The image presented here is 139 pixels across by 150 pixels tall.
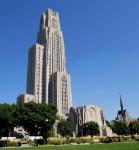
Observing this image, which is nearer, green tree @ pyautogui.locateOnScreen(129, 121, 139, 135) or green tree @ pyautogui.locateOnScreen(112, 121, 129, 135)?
green tree @ pyautogui.locateOnScreen(112, 121, 129, 135)

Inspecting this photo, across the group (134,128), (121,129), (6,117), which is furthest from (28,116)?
(134,128)

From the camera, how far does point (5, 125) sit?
305ft

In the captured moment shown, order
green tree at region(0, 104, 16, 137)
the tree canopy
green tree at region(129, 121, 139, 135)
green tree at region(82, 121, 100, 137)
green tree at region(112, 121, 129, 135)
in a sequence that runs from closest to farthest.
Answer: green tree at region(0, 104, 16, 137) → the tree canopy → green tree at region(82, 121, 100, 137) → green tree at region(112, 121, 129, 135) → green tree at region(129, 121, 139, 135)

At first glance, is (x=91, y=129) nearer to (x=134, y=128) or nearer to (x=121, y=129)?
(x=121, y=129)

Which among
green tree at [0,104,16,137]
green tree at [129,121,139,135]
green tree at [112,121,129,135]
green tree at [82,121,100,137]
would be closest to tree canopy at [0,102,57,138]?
green tree at [0,104,16,137]

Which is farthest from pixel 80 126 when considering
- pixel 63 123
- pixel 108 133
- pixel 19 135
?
pixel 19 135

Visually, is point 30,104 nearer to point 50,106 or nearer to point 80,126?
point 50,106

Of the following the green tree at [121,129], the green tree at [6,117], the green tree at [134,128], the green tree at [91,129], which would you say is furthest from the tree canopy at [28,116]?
the green tree at [134,128]

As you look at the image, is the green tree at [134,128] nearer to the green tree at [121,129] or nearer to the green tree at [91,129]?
the green tree at [121,129]

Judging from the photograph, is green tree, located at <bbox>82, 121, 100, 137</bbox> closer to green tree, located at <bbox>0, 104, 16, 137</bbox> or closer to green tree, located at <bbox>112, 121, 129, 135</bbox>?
green tree, located at <bbox>112, 121, 129, 135</bbox>

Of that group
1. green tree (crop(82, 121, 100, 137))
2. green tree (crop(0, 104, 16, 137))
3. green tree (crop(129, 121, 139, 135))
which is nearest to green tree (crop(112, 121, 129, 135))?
green tree (crop(129, 121, 139, 135))

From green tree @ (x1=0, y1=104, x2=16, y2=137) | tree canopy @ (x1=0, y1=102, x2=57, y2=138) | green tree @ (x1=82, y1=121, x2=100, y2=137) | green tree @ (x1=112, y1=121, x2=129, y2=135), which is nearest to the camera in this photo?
green tree @ (x1=0, y1=104, x2=16, y2=137)

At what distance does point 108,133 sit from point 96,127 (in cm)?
2690

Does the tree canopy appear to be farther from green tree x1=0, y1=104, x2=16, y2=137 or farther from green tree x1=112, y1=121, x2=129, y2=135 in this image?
green tree x1=112, y1=121, x2=129, y2=135
